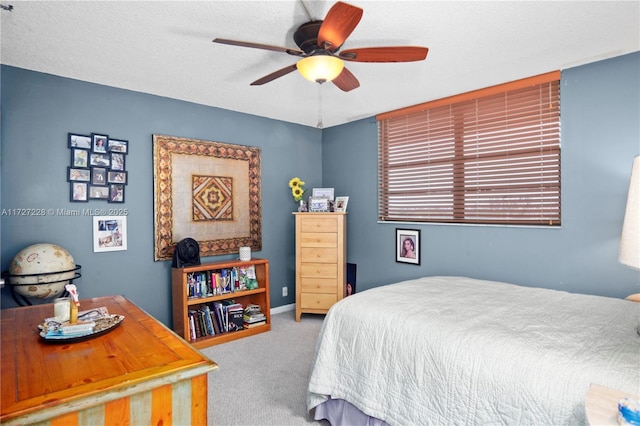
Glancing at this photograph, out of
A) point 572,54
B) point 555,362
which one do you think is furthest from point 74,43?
point 572,54

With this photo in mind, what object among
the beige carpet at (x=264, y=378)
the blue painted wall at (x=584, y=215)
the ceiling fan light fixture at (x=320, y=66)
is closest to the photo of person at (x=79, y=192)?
the beige carpet at (x=264, y=378)

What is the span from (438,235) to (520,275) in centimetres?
83

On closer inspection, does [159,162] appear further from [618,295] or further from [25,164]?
[618,295]

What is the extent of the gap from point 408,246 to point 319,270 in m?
1.05

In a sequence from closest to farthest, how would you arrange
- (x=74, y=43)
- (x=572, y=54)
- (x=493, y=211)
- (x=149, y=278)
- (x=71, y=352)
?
(x=71, y=352), (x=74, y=43), (x=572, y=54), (x=493, y=211), (x=149, y=278)

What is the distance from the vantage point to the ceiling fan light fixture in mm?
1966

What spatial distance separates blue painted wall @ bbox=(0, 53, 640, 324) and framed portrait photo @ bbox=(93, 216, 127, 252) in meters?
0.06

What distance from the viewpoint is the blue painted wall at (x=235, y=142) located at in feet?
8.34

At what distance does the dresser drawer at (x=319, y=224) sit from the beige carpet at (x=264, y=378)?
1.10m

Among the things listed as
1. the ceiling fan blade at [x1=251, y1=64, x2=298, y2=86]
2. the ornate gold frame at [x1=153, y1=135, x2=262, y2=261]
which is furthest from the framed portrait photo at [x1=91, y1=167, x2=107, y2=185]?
the ceiling fan blade at [x1=251, y1=64, x2=298, y2=86]

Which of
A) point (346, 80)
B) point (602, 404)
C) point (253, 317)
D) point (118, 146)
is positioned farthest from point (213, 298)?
point (602, 404)

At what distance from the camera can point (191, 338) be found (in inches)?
131

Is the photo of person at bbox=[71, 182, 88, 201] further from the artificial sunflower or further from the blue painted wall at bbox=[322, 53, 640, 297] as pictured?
the blue painted wall at bbox=[322, 53, 640, 297]

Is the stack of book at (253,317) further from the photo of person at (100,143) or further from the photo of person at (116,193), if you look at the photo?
the photo of person at (100,143)
